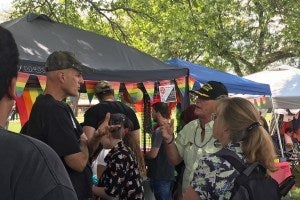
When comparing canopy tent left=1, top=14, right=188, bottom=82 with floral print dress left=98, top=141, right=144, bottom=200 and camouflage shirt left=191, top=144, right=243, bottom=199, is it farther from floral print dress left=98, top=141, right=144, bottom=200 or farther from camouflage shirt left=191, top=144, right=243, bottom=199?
camouflage shirt left=191, top=144, right=243, bottom=199

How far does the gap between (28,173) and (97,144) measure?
87.3 inches

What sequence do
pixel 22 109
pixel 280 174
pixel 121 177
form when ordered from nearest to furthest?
pixel 280 174 < pixel 121 177 < pixel 22 109

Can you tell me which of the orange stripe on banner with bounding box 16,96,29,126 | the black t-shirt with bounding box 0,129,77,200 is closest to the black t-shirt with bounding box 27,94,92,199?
the black t-shirt with bounding box 0,129,77,200

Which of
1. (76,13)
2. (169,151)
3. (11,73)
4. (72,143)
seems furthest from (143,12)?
(11,73)

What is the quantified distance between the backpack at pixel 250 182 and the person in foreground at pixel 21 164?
1.32 metres

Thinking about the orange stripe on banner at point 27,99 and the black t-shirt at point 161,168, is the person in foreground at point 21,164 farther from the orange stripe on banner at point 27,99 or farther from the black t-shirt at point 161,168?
the black t-shirt at point 161,168

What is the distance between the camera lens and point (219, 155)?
2381 mm

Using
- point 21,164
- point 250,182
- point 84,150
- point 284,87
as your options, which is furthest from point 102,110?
point 284,87

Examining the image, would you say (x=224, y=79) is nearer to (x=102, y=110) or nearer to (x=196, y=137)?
(x=102, y=110)

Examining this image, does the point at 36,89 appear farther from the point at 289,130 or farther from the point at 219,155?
the point at 289,130

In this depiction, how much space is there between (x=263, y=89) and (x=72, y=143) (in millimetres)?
6603

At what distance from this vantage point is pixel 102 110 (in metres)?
4.70

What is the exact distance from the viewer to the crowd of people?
1.10 m

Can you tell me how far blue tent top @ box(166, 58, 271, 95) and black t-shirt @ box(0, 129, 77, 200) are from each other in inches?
252
